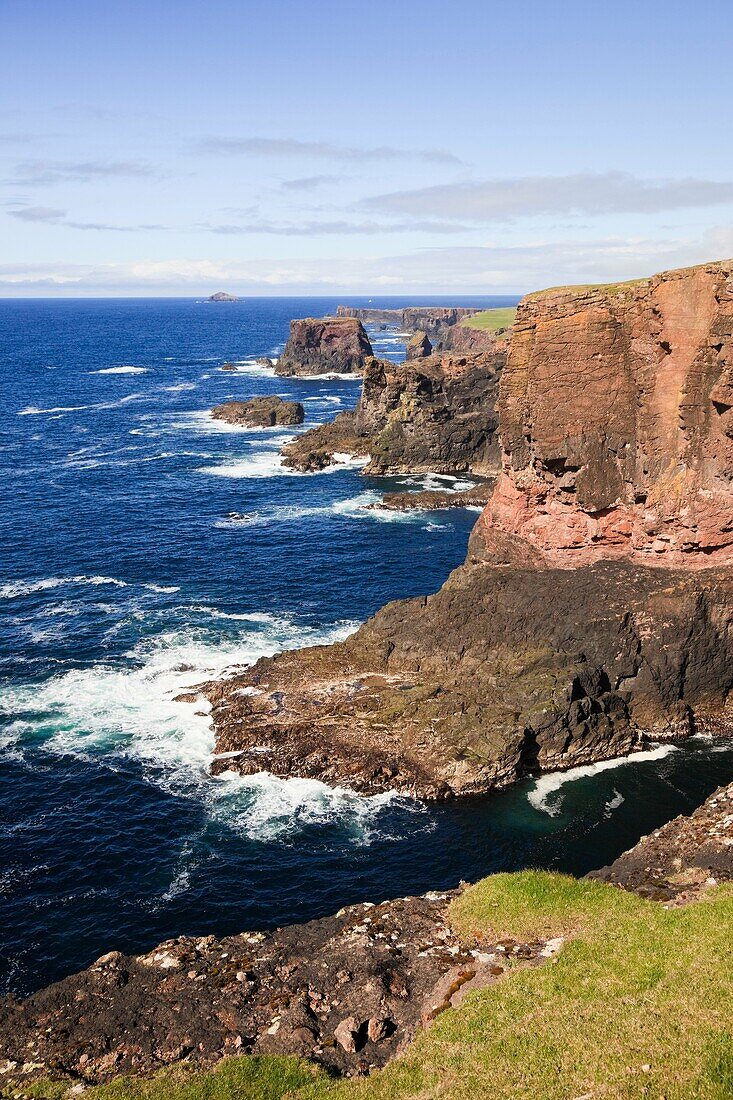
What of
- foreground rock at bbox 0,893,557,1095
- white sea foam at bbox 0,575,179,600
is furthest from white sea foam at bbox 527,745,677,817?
white sea foam at bbox 0,575,179,600

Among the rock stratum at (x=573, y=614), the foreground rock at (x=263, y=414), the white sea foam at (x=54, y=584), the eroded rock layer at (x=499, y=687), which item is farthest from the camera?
the foreground rock at (x=263, y=414)

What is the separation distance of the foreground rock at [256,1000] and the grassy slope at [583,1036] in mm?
1432

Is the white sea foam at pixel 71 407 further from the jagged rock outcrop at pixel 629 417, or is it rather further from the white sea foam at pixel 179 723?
the jagged rock outcrop at pixel 629 417

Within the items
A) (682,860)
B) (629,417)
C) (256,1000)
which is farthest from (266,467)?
(256,1000)

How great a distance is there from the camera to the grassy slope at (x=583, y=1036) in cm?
1900

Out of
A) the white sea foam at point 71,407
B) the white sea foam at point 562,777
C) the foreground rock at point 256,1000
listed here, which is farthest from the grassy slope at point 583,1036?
the white sea foam at point 71,407

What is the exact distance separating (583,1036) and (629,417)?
3959 cm

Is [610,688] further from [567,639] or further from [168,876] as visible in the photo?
[168,876]

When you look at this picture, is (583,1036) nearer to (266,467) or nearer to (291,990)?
Answer: (291,990)

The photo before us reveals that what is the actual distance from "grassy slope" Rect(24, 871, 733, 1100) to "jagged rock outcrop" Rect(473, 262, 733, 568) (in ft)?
Answer: 92.6

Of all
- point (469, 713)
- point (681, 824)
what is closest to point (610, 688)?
point (469, 713)

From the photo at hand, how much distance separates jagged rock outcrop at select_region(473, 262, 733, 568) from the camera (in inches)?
1898

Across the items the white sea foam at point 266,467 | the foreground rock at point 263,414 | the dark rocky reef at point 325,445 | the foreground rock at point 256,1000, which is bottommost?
the foreground rock at point 256,1000

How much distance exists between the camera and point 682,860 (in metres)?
32.7
